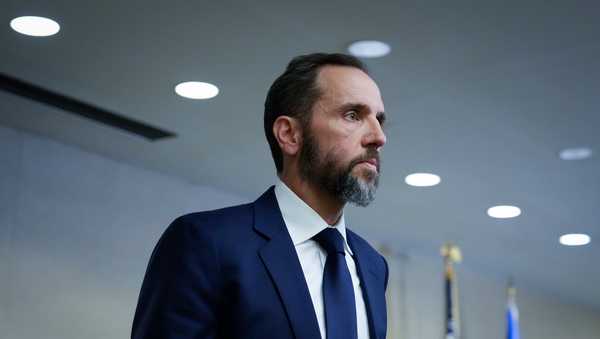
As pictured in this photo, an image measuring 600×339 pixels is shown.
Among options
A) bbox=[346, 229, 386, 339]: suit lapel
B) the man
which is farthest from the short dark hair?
bbox=[346, 229, 386, 339]: suit lapel

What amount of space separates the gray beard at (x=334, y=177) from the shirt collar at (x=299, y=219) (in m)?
0.04

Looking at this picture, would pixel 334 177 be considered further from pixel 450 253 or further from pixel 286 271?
pixel 450 253

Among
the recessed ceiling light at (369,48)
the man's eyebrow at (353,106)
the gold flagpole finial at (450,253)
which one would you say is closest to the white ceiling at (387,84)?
the recessed ceiling light at (369,48)

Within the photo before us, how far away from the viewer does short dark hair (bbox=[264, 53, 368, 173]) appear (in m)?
1.95

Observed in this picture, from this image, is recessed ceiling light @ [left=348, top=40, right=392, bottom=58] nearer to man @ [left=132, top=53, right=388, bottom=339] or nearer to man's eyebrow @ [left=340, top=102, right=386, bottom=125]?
man @ [left=132, top=53, right=388, bottom=339]

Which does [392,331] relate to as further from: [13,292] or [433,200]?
[13,292]

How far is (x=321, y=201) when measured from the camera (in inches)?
73.7

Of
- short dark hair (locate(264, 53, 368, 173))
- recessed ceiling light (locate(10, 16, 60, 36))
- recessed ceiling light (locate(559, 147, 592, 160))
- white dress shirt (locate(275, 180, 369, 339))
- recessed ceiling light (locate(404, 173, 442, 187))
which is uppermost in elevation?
recessed ceiling light (locate(559, 147, 592, 160))

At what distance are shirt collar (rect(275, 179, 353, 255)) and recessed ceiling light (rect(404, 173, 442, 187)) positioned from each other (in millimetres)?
4370

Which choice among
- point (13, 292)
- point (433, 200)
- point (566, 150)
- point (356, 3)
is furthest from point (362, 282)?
point (433, 200)

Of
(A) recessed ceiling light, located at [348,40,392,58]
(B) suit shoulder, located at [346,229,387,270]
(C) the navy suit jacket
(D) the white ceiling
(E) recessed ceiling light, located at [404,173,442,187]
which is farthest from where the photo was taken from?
(E) recessed ceiling light, located at [404,173,442,187]

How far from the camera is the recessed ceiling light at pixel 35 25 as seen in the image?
4262 millimetres

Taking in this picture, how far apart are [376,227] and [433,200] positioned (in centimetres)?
76

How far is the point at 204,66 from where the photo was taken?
467cm
